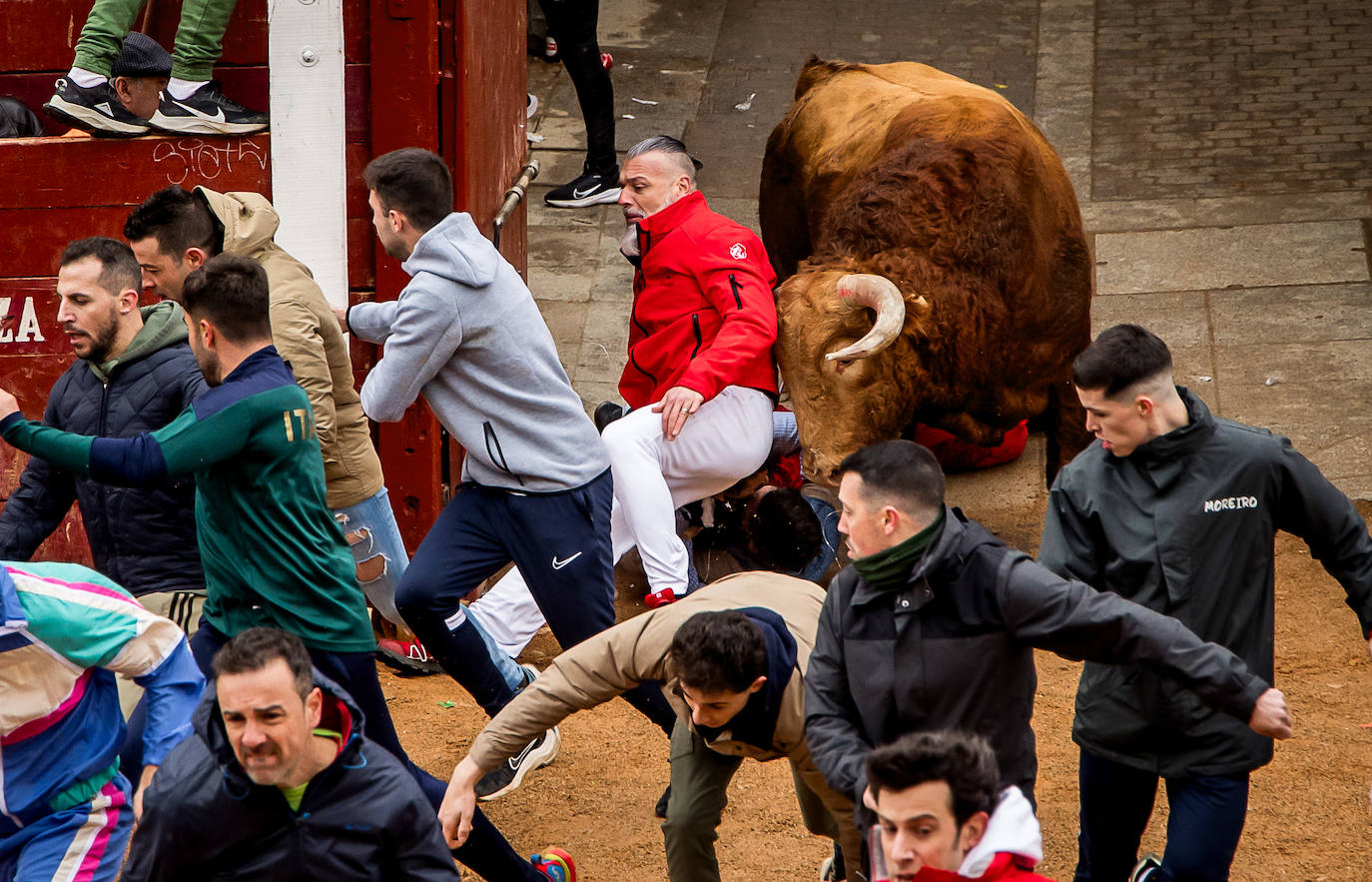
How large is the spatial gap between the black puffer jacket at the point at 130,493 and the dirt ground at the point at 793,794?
1659mm

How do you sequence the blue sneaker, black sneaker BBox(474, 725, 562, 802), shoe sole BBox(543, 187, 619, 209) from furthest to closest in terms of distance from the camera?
shoe sole BBox(543, 187, 619, 209) < black sneaker BBox(474, 725, 562, 802) < the blue sneaker

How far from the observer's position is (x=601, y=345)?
1061 cm

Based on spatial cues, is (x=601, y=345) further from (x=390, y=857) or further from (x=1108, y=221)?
(x=390, y=857)

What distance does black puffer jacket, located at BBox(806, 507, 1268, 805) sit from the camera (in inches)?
153

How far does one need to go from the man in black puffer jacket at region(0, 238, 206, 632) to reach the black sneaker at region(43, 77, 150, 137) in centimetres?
255

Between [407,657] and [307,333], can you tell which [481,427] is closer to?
[307,333]

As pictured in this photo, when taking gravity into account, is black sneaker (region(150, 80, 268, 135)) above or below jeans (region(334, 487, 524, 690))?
above

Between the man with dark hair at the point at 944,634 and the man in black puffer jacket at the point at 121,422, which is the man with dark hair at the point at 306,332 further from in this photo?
the man with dark hair at the point at 944,634

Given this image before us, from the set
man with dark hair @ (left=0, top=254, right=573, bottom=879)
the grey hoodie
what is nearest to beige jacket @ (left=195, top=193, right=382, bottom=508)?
the grey hoodie

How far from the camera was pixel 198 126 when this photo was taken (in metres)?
7.30

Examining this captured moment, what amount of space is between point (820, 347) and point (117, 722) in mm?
4016

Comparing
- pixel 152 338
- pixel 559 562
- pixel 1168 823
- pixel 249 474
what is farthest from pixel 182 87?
pixel 1168 823

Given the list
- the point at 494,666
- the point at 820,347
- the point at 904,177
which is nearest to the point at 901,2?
the point at 904,177

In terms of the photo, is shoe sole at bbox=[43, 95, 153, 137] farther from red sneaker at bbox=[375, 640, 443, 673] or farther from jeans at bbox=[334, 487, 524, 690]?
red sneaker at bbox=[375, 640, 443, 673]
